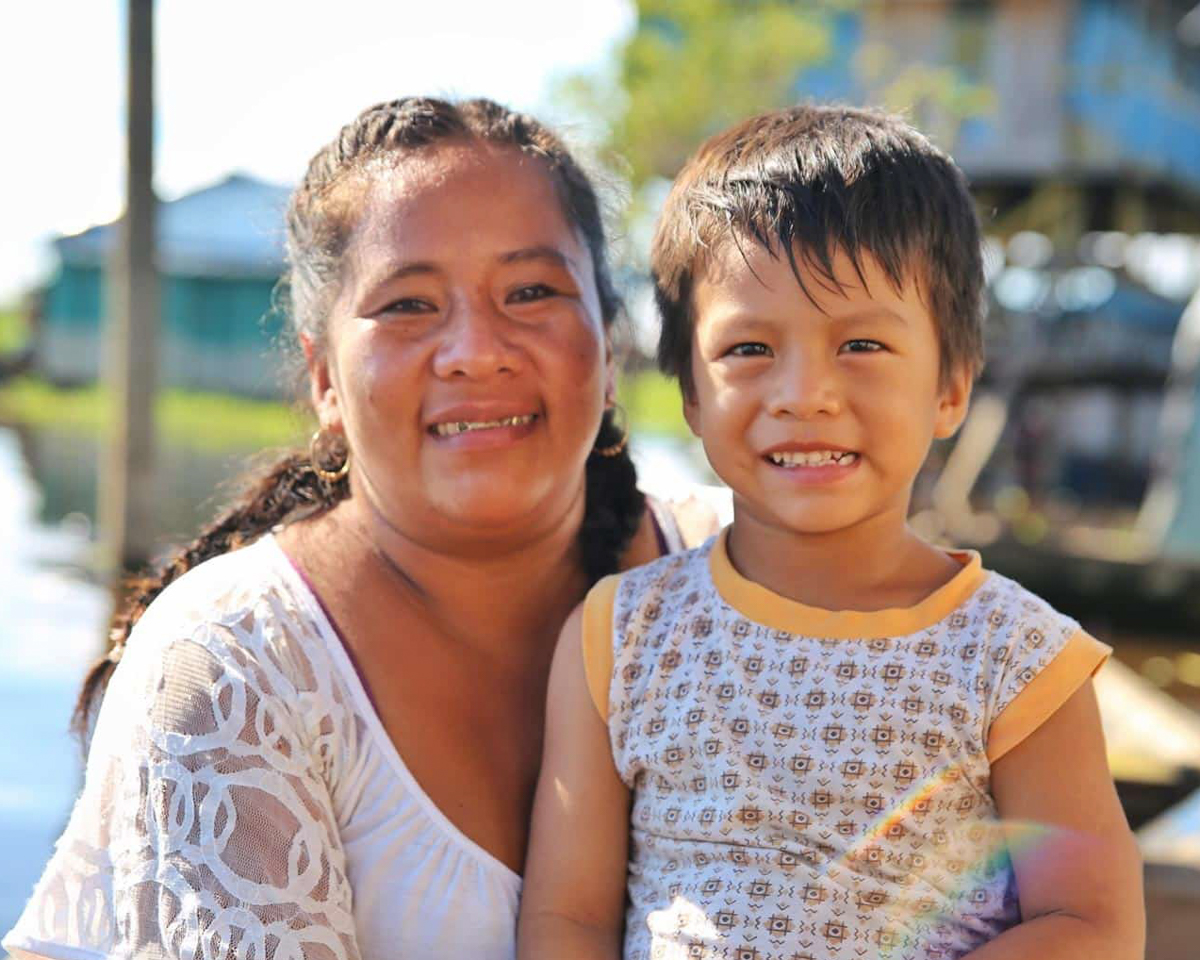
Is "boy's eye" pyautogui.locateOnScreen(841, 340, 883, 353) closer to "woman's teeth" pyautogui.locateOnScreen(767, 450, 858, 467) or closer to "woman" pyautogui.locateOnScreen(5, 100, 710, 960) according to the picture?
"woman's teeth" pyautogui.locateOnScreen(767, 450, 858, 467)

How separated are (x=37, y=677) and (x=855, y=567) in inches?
269

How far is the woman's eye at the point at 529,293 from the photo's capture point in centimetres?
234

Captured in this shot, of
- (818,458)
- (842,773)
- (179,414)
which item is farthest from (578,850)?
(179,414)

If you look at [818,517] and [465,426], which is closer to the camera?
[818,517]

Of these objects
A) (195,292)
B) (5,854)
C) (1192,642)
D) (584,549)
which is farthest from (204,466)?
(584,549)

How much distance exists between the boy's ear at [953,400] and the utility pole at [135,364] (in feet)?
21.2

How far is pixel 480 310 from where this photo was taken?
2.30m

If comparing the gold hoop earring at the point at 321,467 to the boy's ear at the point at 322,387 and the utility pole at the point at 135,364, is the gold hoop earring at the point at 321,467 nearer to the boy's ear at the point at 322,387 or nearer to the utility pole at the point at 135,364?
the boy's ear at the point at 322,387

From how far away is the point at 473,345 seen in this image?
7.38ft

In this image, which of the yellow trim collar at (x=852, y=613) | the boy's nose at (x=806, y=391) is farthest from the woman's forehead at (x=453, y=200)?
the yellow trim collar at (x=852, y=613)

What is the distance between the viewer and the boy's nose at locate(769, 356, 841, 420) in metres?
1.95

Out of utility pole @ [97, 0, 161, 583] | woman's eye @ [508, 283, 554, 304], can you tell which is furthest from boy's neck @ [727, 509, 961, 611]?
utility pole @ [97, 0, 161, 583]

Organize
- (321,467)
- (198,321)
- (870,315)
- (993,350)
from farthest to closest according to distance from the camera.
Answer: (198,321) → (993,350) → (321,467) → (870,315)

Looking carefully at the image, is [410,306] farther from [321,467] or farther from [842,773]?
[842,773]
